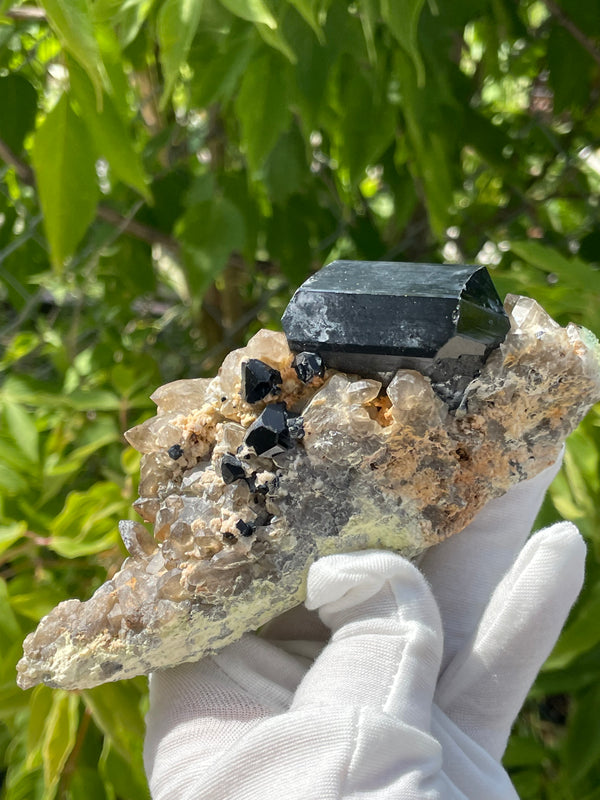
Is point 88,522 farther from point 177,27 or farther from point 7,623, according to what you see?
point 177,27

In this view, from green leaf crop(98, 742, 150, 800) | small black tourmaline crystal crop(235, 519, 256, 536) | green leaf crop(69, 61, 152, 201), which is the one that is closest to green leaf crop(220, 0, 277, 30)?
green leaf crop(69, 61, 152, 201)

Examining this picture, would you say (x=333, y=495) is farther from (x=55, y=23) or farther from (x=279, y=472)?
(x=55, y=23)

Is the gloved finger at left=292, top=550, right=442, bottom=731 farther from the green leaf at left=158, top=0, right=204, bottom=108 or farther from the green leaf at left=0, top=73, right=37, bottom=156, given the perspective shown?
the green leaf at left=0, top=73, right=37, bottom=156

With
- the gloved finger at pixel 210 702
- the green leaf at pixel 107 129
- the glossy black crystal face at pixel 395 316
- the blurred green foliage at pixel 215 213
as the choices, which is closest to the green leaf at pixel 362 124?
the blurred green foliage at pixel 215 213

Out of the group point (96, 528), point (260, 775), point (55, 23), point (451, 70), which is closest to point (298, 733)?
point (260, 775)

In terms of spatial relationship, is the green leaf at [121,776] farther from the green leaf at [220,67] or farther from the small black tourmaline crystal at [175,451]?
the green leaf at [220,67]

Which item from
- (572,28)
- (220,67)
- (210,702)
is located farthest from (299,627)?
(572,28)
